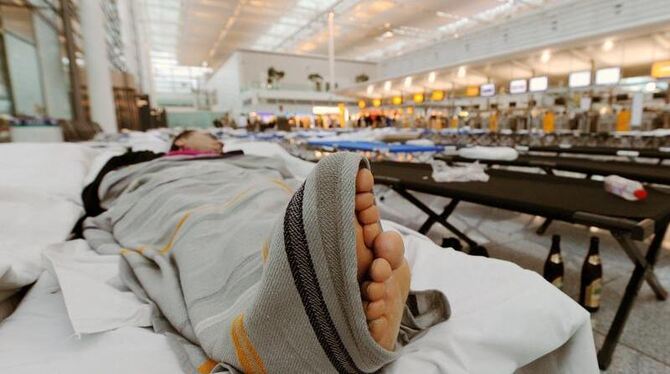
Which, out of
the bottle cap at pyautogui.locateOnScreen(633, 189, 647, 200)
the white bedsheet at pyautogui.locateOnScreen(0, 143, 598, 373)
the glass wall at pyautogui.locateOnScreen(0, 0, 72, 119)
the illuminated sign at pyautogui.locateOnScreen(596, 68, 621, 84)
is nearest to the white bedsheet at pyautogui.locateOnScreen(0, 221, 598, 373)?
the white bedsheet at pyautogui.locateOnScreen(0, 143, 598, 373)

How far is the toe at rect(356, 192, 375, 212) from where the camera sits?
0.59m

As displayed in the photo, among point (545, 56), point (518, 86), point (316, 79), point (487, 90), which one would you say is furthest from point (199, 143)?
point (316, 79)

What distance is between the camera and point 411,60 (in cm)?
1820

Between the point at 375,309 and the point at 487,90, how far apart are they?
1216cm

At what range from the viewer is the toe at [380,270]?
22.0 inches

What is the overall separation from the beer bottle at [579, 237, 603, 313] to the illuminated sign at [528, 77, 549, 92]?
32.7 feet

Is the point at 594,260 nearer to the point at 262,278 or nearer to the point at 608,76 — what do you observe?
the point at 262,278

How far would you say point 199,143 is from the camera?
226 cm

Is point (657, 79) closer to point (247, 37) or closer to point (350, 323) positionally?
point (350, 323)

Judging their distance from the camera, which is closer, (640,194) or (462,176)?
(640,194)

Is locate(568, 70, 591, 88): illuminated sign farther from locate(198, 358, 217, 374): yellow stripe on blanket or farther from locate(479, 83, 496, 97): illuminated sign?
locate(198, 358, 217, 374): yellow stripe on blanket

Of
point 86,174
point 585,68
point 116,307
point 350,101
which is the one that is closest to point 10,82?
point 86,174

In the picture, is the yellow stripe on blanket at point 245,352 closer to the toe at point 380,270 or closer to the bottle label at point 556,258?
the toe at point 380,270

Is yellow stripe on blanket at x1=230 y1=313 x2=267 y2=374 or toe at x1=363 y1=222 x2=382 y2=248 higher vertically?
toe at x1=363 y1=222 x2=382 y2=248
